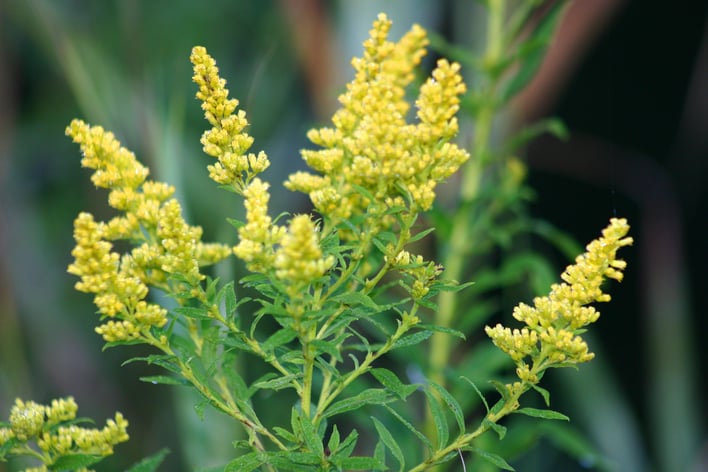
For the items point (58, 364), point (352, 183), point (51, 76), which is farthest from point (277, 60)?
point (352, 183)

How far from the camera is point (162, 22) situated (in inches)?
106

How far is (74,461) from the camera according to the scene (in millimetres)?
745

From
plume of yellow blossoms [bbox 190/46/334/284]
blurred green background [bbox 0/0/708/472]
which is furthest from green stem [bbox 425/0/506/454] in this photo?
plume of yellow blossoms [bbox 190/46/334/284]


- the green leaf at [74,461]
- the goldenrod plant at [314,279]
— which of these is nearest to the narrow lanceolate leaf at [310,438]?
the goldenrod plant at [314,279]

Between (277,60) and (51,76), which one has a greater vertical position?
(51,76)

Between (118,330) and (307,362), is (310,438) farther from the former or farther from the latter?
(118,330)

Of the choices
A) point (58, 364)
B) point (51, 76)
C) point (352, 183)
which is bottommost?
point (352, 183)

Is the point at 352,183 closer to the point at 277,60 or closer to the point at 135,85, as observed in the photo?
the point at 135,85

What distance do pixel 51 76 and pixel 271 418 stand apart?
145cm

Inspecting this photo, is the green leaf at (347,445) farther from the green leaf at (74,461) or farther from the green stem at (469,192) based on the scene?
the green stem at (469,192)

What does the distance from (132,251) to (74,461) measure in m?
0.21

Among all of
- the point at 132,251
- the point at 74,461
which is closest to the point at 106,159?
the point at 132,251

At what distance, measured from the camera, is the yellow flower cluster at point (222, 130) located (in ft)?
2.33

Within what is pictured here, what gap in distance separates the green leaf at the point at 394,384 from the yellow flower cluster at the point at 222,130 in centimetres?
23
